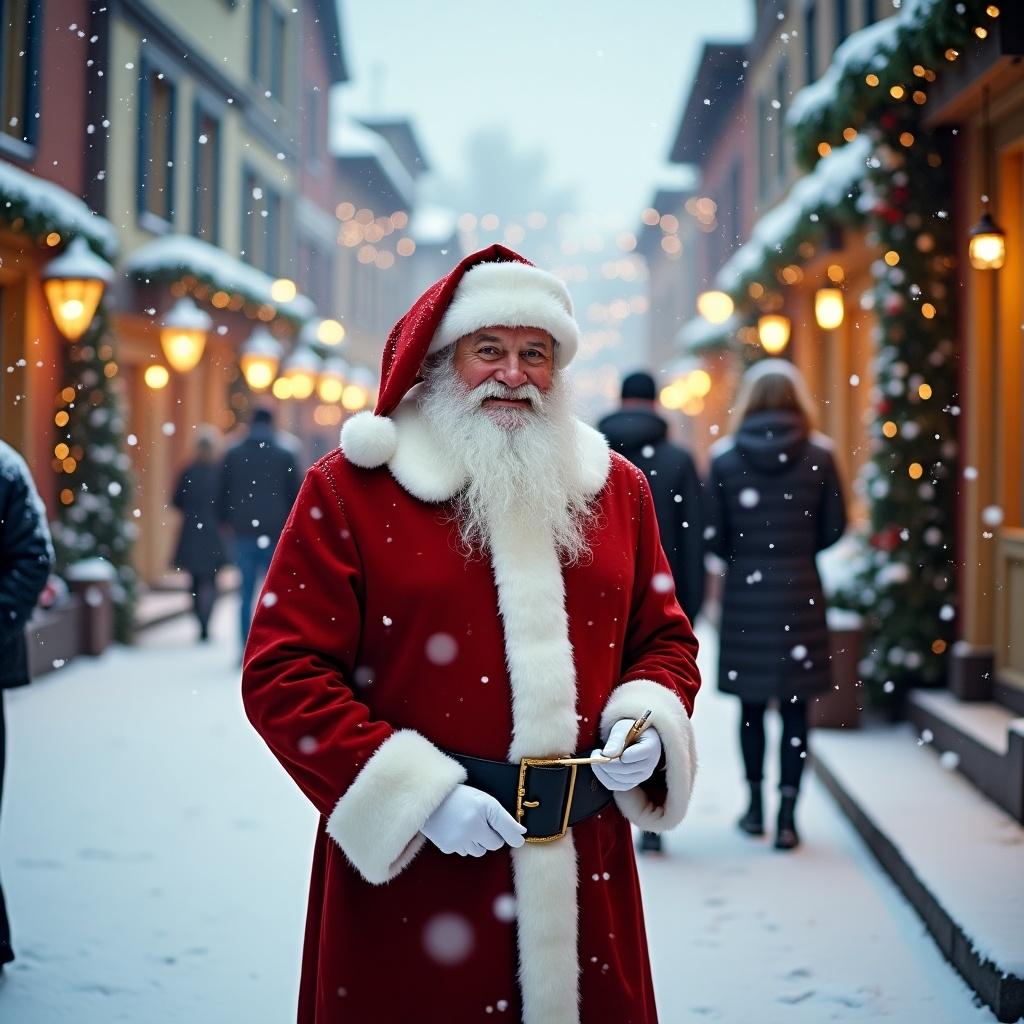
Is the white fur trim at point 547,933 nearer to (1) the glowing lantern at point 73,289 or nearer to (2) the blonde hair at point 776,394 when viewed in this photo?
(2) the blonde hair at point 776,394

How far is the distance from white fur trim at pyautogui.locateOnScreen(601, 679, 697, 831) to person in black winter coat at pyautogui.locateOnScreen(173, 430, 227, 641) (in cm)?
923

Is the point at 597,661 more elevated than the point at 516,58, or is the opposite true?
the point at 516,58

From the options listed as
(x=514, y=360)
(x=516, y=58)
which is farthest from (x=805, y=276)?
(x=516, y=58)

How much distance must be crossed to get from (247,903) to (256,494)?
16.9ft

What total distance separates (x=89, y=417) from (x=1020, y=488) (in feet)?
25.3

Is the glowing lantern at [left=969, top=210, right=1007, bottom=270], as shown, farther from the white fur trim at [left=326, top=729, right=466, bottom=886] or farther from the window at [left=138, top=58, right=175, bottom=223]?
the window at [left=138, top=58, right=175, bottom=223]

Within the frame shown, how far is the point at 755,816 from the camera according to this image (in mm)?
5750

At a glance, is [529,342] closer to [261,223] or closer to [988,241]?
[988,241]

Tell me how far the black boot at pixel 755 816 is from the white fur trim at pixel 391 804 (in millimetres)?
3808

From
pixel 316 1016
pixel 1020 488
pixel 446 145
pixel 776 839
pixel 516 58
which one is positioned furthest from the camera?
pixel 516 58

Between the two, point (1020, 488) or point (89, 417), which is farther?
point (89, 417)

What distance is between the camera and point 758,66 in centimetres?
1675

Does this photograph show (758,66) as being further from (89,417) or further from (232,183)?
(89,417)

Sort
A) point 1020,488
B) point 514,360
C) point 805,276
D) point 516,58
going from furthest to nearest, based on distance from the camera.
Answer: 1. point 516,58
2. point 805,276
3. point 1020,488
4. point 514,360
